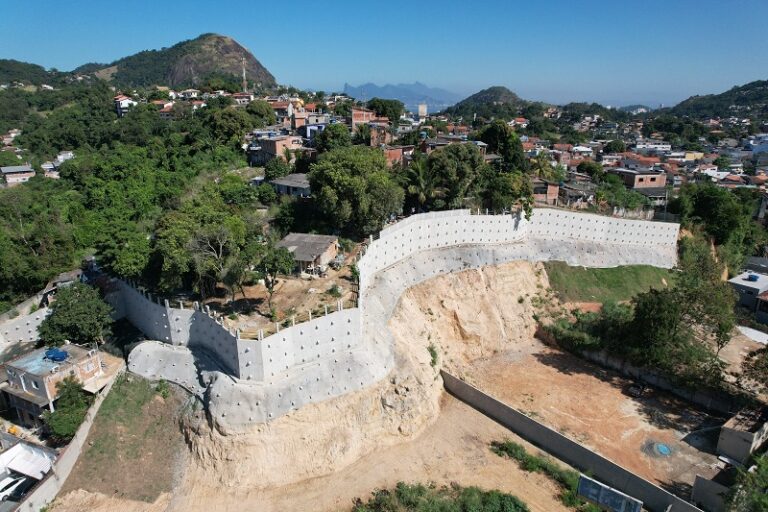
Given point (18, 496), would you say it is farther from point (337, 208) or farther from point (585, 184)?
point (585, 184)

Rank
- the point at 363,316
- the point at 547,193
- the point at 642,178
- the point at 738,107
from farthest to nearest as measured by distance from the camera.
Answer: the point at 738,107 < the point at 642,178 < the point at 547,193 < the point at 363,316

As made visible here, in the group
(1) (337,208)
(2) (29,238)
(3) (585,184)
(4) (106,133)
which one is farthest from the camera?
(4) (106,133)

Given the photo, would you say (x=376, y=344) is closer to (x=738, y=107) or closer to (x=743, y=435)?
(x=743, y=435)

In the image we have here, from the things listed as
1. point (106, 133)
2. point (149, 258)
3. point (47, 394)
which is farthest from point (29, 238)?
point (106, 133)

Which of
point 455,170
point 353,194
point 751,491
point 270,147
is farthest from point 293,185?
point 751,491

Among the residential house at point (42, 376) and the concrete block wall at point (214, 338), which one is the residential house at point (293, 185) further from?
the residential house at point (42, 376)

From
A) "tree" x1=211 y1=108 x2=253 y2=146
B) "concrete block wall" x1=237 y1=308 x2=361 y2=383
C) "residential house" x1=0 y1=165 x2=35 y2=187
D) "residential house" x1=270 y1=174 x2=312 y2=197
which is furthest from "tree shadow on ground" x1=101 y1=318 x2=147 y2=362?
"residential house" x1=0 y1=165 x2=35 y2=187
